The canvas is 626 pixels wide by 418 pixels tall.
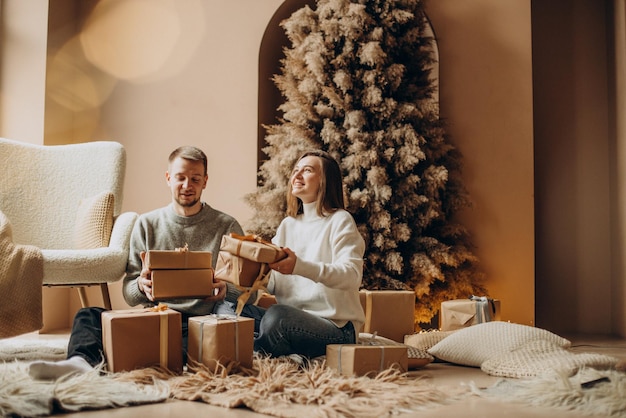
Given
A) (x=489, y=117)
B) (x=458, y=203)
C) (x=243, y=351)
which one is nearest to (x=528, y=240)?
(x=458, y=203)

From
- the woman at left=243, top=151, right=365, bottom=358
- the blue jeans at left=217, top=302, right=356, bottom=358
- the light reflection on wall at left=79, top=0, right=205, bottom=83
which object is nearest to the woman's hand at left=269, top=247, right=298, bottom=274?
the woman at left=243, top=151, right=365, bottom=358

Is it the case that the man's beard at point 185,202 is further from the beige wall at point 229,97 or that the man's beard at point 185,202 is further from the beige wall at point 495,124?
the beige wall at point 495,124

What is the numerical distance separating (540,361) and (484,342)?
26cm

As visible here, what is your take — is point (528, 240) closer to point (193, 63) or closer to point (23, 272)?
point (193, 63)

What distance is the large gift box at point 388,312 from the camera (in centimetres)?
252

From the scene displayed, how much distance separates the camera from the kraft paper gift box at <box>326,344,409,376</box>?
175 centimetres

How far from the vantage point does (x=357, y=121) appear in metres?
3.03

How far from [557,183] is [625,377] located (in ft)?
7.29

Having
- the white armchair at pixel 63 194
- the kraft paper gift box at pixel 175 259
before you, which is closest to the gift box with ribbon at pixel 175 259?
the kraft paper gift box at pixel 175 259

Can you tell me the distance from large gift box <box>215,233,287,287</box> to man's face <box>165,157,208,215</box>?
361 millimetres

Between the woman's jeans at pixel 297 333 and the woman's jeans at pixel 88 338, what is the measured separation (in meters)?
0.27

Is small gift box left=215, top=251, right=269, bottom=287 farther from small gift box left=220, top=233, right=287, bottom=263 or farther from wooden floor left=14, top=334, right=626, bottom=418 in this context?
wooden floor left=14, top=334, right=626, bottom=418

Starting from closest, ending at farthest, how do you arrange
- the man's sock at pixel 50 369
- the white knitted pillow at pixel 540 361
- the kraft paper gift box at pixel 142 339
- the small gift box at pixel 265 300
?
1. the man's sock at pixel 50 369
2. the kraft paper gift box at pixel 142 339
3. the white knitted pillow at pixel 540 361
4. the small gift box at pixel 265 300

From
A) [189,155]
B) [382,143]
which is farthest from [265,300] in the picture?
[382,143]
